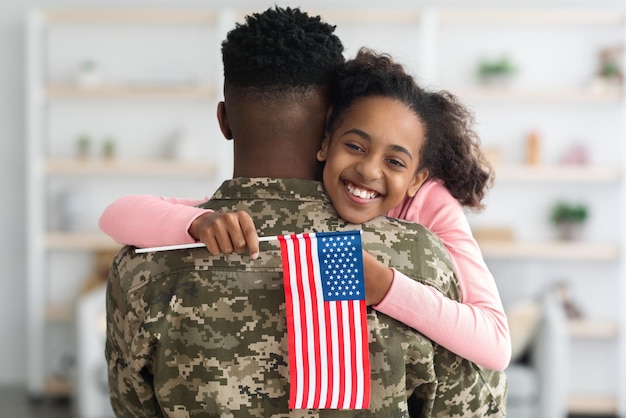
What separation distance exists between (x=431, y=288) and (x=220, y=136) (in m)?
4.04

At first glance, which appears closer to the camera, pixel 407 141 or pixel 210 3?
pixel 407 141

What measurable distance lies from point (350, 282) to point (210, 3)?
4.43m

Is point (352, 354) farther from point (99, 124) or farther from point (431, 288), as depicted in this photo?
point (99, 124)

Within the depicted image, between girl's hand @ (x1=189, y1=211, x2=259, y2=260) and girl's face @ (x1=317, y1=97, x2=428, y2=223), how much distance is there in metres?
0.15

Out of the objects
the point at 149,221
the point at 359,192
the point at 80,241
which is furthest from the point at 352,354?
the point at 80,241

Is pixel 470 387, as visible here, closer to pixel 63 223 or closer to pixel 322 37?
pixel 322 37

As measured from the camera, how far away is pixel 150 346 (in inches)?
48.6

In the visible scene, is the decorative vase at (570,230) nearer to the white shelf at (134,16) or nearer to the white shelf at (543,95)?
the white shelf at (543,95)

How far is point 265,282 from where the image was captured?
4.03 ft

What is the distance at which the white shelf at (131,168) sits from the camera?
5051 millimetres

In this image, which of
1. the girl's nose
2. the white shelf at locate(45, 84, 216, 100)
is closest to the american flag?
the girl's nose

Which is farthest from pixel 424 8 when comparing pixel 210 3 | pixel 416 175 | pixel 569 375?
pixel 416 175

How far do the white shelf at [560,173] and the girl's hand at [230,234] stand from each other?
3.91 metres

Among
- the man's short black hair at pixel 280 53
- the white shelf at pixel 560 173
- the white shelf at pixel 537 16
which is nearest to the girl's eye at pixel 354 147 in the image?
A: the man's short black hair at pixel 280 53
